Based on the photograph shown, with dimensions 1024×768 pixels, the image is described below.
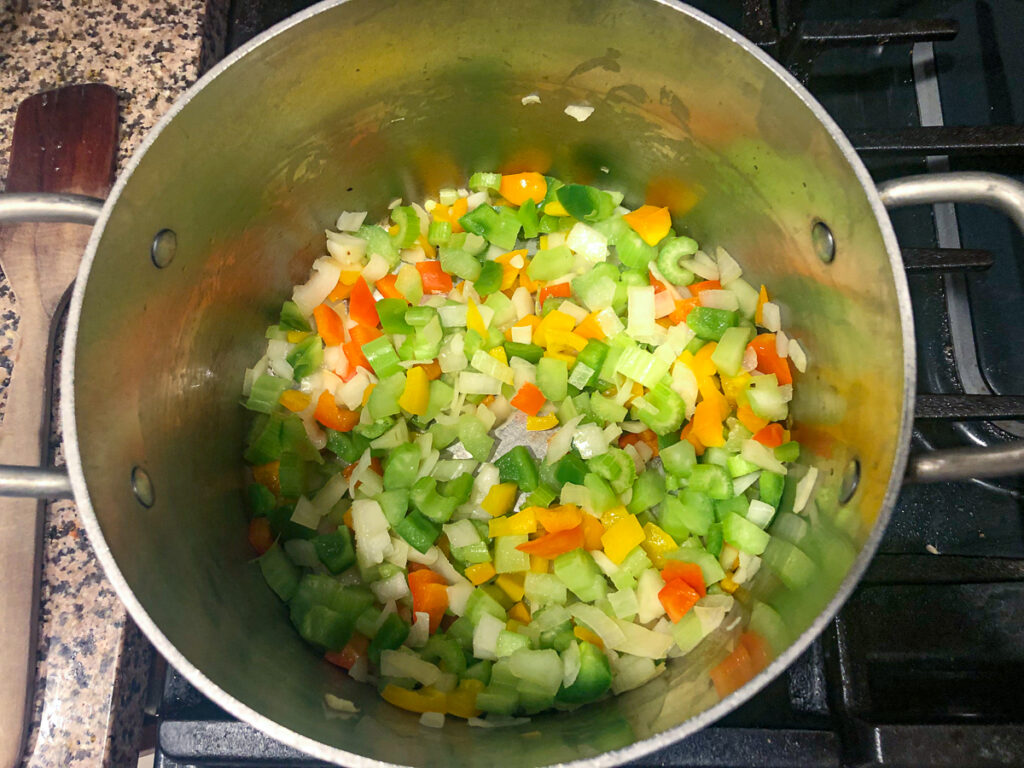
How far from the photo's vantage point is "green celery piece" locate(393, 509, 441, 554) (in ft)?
3.38

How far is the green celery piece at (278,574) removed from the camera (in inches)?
39.7

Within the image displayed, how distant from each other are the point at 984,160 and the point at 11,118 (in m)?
1.57

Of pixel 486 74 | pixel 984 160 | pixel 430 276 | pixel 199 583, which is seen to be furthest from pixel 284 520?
pixel 984 160

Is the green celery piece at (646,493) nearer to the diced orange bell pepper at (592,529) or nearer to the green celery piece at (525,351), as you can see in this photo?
the diced orange bell pepper at (592,529)

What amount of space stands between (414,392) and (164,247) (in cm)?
40

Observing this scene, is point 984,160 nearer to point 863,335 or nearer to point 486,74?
point 863,335

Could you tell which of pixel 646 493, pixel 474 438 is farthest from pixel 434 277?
pixel 646 493

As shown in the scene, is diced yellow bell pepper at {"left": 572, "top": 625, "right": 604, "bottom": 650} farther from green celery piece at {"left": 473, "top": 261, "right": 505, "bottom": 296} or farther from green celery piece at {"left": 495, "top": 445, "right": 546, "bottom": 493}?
green celery piece at {"left": 473, "top": 261, "right": 505, "bottom": 296}

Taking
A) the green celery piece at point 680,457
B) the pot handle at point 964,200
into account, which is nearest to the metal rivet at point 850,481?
the pot handle at point 964,200

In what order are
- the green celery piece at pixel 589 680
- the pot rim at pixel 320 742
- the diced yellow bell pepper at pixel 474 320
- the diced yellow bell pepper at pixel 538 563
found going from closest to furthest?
the pot rim at pixel 320 742, the green celery piece at pixel 589 680, the diced yellow bell pepper at pixel 538 563, the diced yellow bell pepper at pixel 474 320

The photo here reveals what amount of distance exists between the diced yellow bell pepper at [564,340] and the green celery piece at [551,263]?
0.37ft

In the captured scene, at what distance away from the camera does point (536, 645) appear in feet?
3.28

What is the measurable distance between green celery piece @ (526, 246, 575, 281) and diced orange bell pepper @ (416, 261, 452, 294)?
0.14 m

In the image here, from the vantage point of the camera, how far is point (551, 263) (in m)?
1.16
